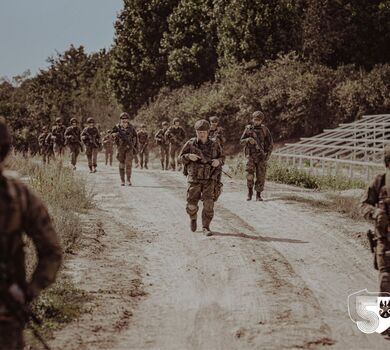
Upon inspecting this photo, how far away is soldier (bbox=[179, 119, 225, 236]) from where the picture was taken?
11664 mm

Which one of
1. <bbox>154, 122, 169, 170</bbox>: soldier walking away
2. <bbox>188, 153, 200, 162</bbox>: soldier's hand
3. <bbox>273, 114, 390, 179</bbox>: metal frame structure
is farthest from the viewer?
<bbox>154, 122, 169, 170</bbox>: soldier walking away

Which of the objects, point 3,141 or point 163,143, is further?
point 163,143

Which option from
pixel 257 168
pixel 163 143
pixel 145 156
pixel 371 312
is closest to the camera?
pixel 371 312

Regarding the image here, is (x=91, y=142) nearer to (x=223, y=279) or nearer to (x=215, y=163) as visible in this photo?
(x=215, y=163)

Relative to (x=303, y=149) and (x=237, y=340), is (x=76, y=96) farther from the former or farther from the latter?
(x=237, y=340)

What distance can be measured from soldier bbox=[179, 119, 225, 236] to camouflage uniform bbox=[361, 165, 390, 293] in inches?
187

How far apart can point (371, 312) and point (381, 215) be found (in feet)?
3.77

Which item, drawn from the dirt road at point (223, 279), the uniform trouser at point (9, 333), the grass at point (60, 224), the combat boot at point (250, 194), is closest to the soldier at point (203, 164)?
the dirt road at point (223, 279)

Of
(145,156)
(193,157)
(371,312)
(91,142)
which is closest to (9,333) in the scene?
(371,312)

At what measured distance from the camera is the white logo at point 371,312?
23.5ft

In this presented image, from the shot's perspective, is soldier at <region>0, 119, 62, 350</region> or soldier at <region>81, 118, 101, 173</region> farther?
soldier at <region>81, 118, 101, 173</region>

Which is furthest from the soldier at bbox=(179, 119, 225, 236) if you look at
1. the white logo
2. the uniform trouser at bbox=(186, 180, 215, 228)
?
the white logo

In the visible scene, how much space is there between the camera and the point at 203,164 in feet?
38.5

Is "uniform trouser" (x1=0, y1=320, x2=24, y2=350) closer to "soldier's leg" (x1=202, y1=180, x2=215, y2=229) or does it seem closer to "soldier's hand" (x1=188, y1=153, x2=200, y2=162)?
"soldier's hand" (x1=188, y1=153, x2=200, y2=162)
